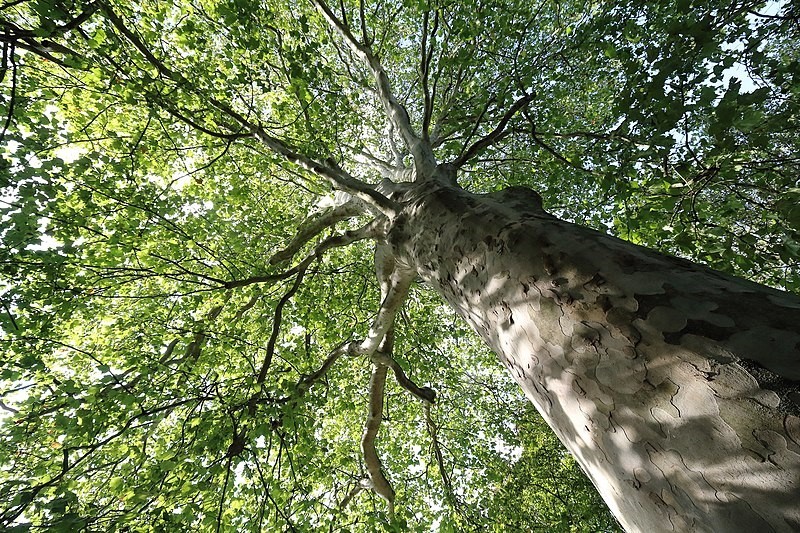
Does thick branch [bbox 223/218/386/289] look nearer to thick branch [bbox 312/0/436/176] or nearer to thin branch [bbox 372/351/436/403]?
thick branch [bbox 312/0/436/176]

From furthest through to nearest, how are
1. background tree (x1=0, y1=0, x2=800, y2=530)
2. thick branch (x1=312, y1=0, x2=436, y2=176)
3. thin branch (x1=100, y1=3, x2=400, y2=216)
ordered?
thick branch (x1=312, y1=0, x2=436, y2=176), thin branch (x1=100, y1=3, x2=400, y2=216), background tree (x1=0, y1=0, x2=800, y2=530)

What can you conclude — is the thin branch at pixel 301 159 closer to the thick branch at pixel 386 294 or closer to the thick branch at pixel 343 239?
the thick branch at pixel 343 239

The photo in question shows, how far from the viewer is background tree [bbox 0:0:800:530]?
2.63 metres

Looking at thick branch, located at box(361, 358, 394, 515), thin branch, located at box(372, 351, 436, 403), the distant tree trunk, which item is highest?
the distant tree trunk

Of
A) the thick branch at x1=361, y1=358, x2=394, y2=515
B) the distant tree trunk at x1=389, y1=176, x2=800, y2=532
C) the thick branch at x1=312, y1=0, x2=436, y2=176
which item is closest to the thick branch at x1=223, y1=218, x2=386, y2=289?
the thick branch at x1=312, y1=0, x2=436, y2=176

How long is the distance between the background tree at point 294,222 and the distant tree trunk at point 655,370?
4.09 feet

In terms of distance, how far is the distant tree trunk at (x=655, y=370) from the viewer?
28.4 inches

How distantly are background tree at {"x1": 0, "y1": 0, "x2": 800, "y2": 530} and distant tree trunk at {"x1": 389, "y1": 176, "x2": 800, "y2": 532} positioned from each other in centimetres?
125

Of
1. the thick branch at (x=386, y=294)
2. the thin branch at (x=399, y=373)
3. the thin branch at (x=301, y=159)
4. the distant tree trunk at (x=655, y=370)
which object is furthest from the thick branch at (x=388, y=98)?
the distant tree trunk at (x=655, y=370)

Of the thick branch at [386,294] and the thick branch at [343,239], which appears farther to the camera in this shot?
the thick branch at [386,294]

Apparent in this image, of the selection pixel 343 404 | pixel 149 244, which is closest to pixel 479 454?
pixel 343 404

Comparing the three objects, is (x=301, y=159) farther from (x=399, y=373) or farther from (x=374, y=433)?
(x=374, y=433)

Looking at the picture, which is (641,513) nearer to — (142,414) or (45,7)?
(142,414)

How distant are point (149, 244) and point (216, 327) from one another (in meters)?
1.36
